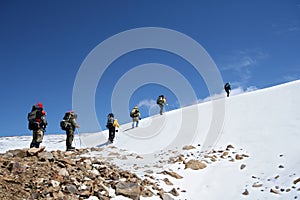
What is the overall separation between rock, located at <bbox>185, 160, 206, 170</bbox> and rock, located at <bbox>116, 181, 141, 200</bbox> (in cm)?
394

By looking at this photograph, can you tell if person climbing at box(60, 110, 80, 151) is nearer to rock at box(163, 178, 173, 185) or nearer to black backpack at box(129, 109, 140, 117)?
rock at box(163, 178, 173, 185)

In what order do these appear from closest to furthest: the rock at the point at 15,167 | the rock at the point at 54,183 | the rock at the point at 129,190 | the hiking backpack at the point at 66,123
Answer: the rock at the point at 54,183 → the rock at the point at 15,167 → the rock at the point at 129,190 → the hiking backpack at the point at 66,123

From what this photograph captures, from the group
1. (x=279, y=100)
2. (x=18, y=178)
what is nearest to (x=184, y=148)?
(x=18, y=178)

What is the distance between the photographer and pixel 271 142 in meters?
14.2

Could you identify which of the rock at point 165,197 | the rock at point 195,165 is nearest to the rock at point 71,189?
the rock at point 165,197

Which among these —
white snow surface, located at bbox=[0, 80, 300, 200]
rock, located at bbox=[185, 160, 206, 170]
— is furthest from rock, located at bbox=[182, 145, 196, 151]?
rock, located at bbox=[185, 160, 206, 170]

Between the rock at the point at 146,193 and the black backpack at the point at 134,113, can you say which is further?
the black backpack at the point at 134,113

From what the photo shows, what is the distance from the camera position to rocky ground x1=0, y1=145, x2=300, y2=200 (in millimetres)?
8055

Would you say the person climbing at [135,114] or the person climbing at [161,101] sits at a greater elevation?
the person climbing at [161,101]

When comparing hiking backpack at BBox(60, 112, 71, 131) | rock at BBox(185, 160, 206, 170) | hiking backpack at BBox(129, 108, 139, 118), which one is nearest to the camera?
rock at BBox(185, 160, 206, 170)

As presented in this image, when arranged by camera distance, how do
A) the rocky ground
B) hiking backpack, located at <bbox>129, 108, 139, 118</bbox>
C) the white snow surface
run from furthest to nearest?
hiking backpack, located at <bbox>129, 108, 139, 118</bbox> < the white snow surface < the rocky ground

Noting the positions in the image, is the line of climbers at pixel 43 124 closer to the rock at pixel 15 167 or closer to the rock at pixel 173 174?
the rock at pixel 15 167

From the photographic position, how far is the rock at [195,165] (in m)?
12.9

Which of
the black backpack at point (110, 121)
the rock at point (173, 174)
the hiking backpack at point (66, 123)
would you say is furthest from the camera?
the black backpack at point (110, 121)
